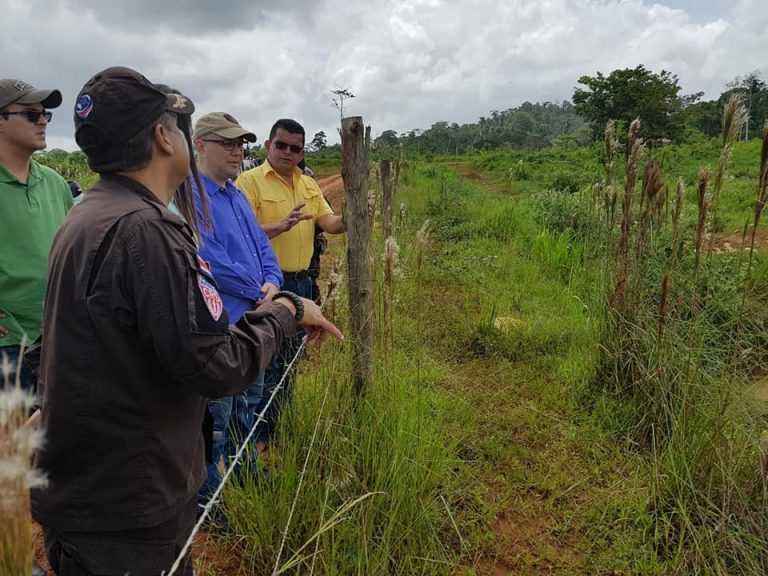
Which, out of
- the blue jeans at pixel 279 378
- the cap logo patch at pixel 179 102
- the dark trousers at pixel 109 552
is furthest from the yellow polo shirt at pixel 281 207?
the dark trousers at pixel 109 552

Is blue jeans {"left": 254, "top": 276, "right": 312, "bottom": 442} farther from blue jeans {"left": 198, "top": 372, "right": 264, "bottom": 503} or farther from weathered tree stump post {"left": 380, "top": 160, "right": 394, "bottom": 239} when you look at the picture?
weathered tree stump post {"left": 380, "top": 160, "right": 394, "bottom": 239}

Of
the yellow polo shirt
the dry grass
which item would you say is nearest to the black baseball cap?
the dry grass

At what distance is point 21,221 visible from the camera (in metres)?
2.16

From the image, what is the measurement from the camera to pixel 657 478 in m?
2.36

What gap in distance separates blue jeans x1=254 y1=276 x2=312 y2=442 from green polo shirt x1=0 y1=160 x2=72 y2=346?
1.05m

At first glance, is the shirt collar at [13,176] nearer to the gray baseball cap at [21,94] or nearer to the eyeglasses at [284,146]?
the gray baseball cap at [21,94]

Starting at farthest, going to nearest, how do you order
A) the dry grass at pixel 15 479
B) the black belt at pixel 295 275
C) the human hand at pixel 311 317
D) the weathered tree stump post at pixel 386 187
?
the black belt at pixel 295 275 < the weathered tree stump post at pixel 386 187 < the human hand at pixel 311 317 < the dry grass at pixel 15 479

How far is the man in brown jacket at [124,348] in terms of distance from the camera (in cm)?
105

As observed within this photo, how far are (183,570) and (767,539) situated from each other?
2.15 m

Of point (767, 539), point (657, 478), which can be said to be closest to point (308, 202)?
point (657, 478)

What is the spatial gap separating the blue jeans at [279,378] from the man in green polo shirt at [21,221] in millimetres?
1044

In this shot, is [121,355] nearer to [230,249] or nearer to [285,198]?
[230,249]

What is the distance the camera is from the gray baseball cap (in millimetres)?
2160

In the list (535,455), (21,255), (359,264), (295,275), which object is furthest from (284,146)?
(535,455)
